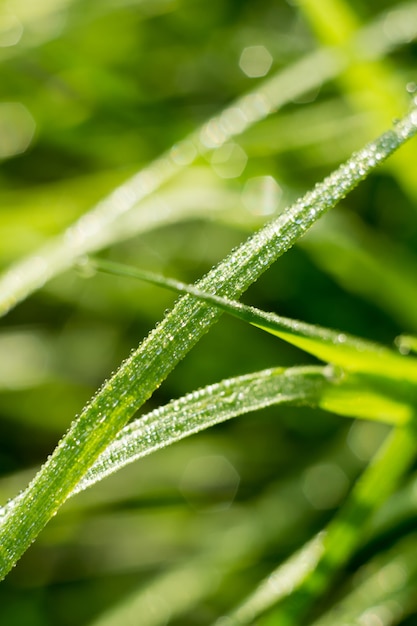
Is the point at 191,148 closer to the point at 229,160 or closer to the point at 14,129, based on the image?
the point at 229,160

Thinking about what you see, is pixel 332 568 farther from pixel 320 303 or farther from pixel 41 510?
pixel 320 303

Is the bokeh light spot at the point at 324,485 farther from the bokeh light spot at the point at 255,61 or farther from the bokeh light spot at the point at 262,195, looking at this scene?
the bokeh light spot at the point at 255,61

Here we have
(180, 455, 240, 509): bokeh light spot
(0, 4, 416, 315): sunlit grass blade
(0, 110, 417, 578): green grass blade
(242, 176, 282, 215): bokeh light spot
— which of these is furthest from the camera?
(180, 455, 240, 509): bokeh light spot

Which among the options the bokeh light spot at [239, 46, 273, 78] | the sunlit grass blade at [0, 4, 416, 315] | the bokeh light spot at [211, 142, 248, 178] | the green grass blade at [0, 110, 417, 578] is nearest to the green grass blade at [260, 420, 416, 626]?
the green grass blade at [0, 110, 417, 578]

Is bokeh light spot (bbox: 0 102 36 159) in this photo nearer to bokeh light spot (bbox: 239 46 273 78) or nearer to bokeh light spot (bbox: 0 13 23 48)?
bokeh light spot (bbox: 0 13 23 48)

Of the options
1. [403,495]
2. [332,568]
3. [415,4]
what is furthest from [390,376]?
[415,4]

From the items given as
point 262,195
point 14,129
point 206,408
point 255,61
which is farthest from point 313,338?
point 14,129
